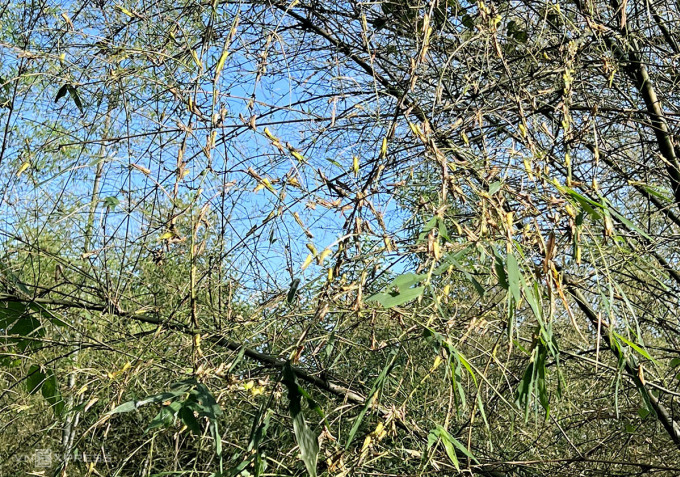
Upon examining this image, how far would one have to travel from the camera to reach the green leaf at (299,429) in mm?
970

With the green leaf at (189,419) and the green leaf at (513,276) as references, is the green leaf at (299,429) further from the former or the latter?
the green leaf at (513,276)

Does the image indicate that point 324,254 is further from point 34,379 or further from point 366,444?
point 34,379

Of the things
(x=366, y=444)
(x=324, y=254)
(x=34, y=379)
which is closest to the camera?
(x=324, y=254)

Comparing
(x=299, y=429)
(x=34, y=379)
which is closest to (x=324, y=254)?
(x=299, y=429)

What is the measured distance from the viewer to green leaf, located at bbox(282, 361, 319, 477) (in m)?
0.97

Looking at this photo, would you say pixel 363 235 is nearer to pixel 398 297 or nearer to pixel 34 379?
pixel 398 297

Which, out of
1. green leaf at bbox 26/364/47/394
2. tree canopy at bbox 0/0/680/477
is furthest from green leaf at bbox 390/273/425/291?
green leaf at bbox 26/364/47/394

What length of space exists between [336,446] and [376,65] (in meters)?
1.36

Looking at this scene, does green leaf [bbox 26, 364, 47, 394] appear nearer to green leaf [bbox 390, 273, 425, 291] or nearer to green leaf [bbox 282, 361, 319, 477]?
green leaf [bbox 282, 361, 319, 477]

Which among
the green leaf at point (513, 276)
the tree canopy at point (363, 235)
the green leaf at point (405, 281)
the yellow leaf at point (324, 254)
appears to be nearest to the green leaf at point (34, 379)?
the tree canopy at point (363, 235)

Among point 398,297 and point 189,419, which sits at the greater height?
point 398,297

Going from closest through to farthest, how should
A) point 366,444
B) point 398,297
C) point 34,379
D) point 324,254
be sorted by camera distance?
point 398,297
point 324,254
point 366,444
point 34,379

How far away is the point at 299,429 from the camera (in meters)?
0.99

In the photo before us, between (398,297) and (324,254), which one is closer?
(398,297)
